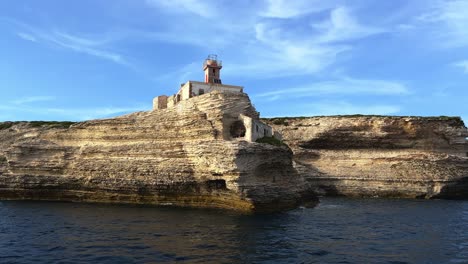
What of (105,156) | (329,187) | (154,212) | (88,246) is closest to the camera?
(88,246)

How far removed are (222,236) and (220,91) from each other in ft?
53.5

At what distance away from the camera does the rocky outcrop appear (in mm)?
49000

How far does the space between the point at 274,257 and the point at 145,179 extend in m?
19.5

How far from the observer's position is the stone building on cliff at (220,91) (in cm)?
3306

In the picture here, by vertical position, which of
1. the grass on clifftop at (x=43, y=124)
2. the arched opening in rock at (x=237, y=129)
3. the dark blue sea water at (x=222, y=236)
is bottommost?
the dark blue sea water at (x=222, y=236)

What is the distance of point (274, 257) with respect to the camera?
17.2 m

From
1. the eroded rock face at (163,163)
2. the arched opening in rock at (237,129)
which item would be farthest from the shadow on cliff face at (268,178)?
the arched opening in rock at (237,129)

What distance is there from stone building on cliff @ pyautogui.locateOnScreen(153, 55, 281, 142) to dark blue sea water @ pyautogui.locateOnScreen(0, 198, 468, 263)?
291 inches

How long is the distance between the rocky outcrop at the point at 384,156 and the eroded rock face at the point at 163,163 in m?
16.9

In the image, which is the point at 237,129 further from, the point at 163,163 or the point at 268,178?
the point at 163,163

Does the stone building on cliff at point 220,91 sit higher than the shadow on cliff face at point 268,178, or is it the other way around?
the stone building on cliff at point 220,91

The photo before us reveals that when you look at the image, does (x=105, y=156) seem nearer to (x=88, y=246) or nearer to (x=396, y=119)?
(x=88, y=246)

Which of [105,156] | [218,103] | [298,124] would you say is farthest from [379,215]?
[298,124]

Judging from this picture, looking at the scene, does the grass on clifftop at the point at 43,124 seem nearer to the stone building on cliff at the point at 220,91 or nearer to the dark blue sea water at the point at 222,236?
the stone building on cliff at the point at 220,91
